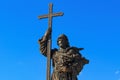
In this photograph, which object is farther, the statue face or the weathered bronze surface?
the statue face

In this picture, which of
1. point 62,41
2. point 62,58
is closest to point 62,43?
point 62,41

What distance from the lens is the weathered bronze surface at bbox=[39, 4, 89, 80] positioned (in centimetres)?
1446

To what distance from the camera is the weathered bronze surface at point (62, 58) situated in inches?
569

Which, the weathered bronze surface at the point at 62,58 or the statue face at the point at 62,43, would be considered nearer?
the weathered bronze surface at the point at 62,58

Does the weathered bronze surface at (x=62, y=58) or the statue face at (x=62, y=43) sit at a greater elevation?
the statue face at (x=62, y=43)

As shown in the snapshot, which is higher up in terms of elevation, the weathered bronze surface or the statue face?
the statue face

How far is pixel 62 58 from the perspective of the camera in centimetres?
1459

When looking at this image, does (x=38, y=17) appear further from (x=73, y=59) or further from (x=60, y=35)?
(x=73, y=59)

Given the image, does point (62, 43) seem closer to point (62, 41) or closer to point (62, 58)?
point (62, 41)

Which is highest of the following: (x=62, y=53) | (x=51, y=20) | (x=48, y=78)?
(x=51, y=20)

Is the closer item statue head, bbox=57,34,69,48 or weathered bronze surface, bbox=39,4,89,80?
weathered bronze surface, bbox=39,4,89,80

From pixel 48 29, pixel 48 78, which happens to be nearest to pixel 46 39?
pixel 48 29

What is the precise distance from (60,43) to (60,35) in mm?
290

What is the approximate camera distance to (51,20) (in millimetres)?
15039
